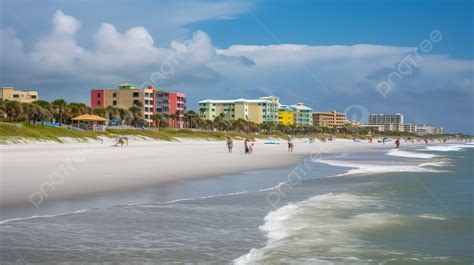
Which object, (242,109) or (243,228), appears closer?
(243,228)

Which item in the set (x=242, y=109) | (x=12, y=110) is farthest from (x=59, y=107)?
(x=242, y=109)

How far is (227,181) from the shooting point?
18094mm

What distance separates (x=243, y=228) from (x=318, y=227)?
5.17 ft

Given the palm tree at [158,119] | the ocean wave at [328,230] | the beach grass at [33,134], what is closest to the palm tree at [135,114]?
the palm tree at [158,119]

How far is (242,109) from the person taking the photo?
6663 inches

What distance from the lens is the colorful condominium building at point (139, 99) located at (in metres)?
111

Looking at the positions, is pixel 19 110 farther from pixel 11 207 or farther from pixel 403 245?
pixel 403 245

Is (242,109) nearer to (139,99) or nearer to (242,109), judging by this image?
(242,109)

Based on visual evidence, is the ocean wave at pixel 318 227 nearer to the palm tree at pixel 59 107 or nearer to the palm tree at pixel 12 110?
the palm tree at pixel 12 110

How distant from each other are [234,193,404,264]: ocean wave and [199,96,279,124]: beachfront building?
155m

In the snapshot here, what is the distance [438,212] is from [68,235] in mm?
8692

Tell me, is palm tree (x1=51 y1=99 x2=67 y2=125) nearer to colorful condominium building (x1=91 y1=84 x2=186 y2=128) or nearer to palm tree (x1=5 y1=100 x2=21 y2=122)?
palm tree (x1=5 y1=100 x2=21 y2=122)

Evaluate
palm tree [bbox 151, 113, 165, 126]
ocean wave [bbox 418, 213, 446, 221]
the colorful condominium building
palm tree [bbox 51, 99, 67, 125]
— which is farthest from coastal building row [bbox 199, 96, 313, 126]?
ocean wave [bbox 418, 213, 446, 221]

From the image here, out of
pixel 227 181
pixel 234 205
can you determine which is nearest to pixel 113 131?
pixel 227 181
